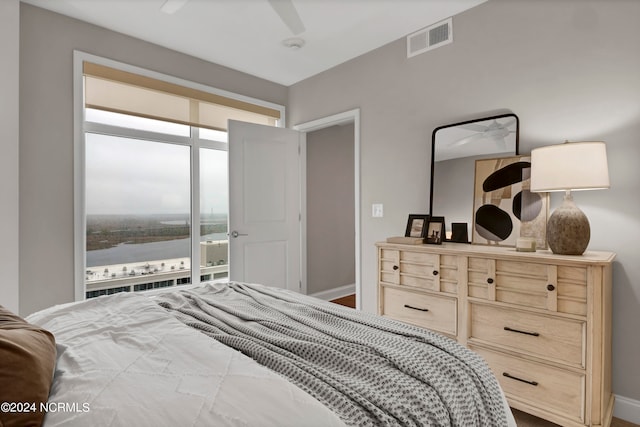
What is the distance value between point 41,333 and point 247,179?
283cm

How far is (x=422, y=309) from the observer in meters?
2.39

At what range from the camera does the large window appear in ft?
9.57

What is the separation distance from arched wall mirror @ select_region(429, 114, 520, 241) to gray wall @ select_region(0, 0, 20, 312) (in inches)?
122

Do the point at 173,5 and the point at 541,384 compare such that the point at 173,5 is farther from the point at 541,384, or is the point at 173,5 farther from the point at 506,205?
the point at 541,384

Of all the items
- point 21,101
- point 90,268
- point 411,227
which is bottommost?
Answer: point 90,268

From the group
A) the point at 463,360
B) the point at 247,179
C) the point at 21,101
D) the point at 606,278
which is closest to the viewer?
the point at 463,360

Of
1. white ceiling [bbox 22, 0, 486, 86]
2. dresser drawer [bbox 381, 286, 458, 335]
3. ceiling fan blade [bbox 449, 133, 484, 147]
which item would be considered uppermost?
white ceiling [bbox 22, 0, 486, 86]

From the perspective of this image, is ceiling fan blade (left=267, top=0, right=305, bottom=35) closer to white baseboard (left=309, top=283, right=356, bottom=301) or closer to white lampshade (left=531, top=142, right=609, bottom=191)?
white lampshade (left=531, top=142, right=609, bottom=191)

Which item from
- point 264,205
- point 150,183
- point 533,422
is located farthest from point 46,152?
point 533,422

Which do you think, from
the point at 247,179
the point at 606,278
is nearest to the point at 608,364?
the point at 606,278

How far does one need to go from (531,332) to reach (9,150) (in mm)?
3531

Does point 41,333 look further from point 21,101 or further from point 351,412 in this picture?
point 21,101

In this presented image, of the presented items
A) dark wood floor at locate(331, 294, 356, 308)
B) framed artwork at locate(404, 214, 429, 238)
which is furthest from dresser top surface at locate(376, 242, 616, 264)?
dark wood floor at locate(331, 294, 356, 308)

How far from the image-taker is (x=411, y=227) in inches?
109
